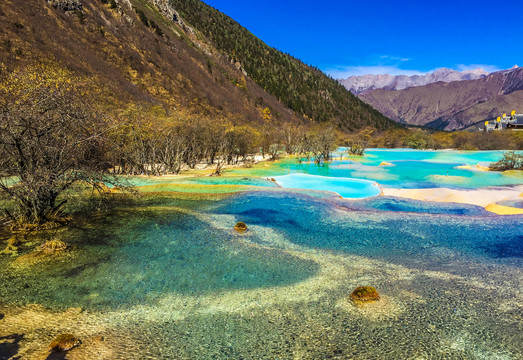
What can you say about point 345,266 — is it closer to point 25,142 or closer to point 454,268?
point 454,268

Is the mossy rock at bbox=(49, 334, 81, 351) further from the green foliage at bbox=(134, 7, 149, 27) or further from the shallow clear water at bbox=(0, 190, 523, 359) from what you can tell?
the green foliage at bbox=(134, 7, 149, 27)

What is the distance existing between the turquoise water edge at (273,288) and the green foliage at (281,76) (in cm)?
10855

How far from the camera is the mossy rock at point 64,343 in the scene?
548cm

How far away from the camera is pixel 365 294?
761 cm

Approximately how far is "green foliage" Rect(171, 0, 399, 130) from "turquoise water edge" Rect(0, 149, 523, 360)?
109m

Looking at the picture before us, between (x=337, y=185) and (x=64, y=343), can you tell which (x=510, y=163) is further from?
(x=64, y=343)

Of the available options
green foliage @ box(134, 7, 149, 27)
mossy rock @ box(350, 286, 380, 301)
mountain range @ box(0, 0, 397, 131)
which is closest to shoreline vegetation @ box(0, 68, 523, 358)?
mossy rock @ box(350, 286, 380, 301)

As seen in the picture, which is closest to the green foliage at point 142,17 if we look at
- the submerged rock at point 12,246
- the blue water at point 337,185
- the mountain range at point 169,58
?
the mountain range at point 169,58

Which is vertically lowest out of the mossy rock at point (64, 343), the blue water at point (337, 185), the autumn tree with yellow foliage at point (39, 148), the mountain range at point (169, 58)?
the mossy rock at point (64, 343)

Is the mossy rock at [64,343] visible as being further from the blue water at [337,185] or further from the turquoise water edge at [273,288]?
the blue water at [337,185]

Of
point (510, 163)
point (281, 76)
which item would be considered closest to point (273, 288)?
point (510, 163)

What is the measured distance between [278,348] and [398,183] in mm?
24269

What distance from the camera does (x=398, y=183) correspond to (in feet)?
87.9

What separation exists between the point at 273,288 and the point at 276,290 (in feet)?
0.42
